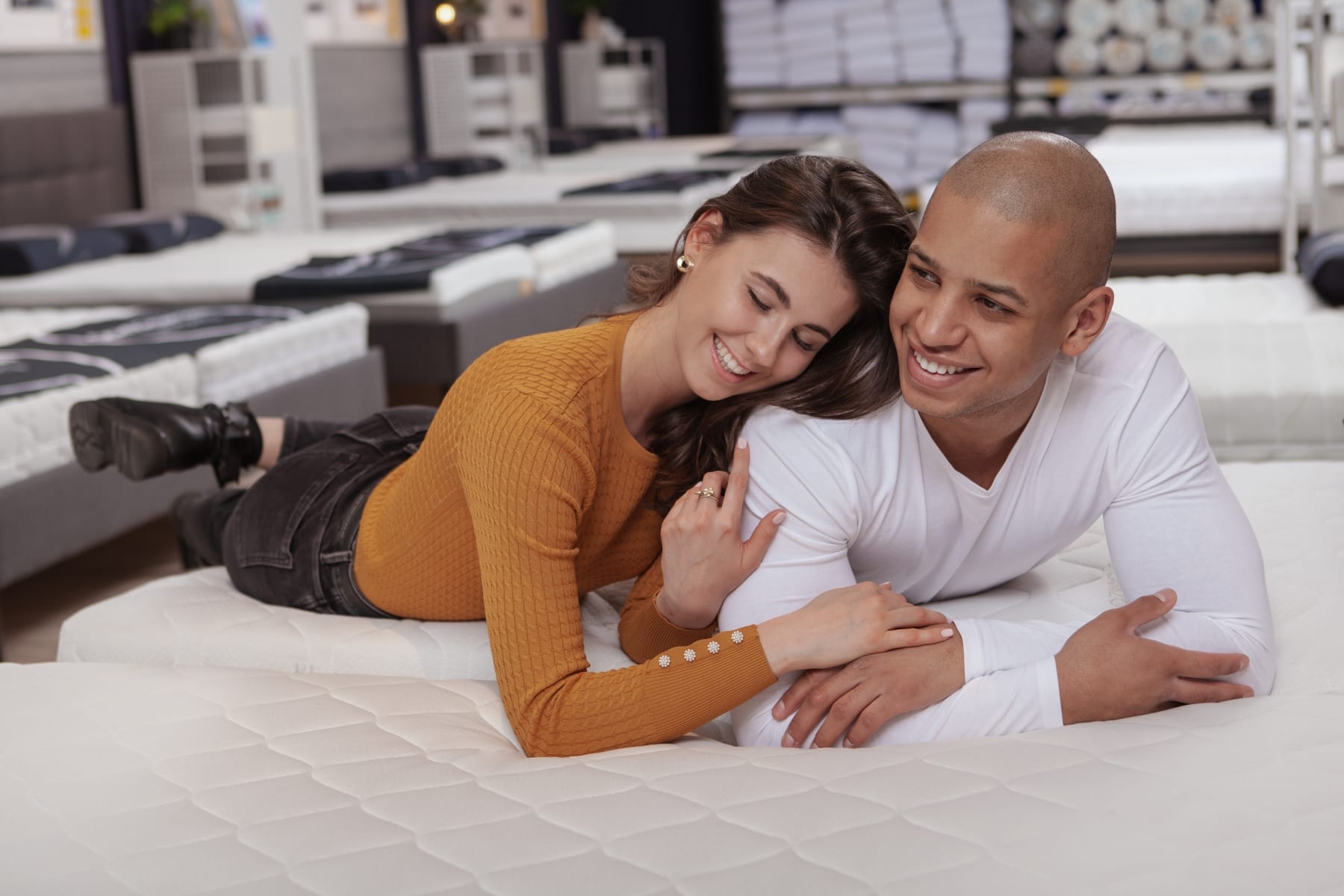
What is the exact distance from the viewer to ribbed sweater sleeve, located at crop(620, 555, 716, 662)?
54.8 inches

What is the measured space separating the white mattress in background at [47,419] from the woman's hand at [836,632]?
5.09 ft

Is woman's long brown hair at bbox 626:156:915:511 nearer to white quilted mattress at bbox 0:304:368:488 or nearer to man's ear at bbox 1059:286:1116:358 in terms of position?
man's ear at bbox 1059:286:1116:358

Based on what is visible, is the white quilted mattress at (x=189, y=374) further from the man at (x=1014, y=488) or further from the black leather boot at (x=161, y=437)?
the man at (x=1014, y=488)

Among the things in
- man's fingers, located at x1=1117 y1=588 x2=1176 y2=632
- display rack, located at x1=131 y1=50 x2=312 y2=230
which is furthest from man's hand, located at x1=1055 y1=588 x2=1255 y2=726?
display rack, located at x1=131 y1=50 x2=312 y2=230

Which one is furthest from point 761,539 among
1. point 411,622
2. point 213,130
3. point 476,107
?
point 476,107

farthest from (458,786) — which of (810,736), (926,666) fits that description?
(926,666)

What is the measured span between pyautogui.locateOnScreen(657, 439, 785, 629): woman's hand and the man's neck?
0.62ft

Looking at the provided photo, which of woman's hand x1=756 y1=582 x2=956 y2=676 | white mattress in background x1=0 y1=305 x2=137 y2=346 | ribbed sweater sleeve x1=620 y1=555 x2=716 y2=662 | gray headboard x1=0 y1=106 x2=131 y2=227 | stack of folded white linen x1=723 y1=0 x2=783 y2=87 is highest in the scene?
stack of folded white linen x1=723 y1=0 x2=783 y2=87

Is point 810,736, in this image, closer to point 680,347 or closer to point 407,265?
point 680,347

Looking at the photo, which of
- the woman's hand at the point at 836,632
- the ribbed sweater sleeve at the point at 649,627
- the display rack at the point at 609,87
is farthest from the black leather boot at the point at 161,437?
the display rack at the point at 609,87

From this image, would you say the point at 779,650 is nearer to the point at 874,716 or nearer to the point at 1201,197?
the point at 874,716

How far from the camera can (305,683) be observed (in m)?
1.38

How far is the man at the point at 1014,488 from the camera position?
1138mm

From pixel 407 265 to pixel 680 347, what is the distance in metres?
2.51
